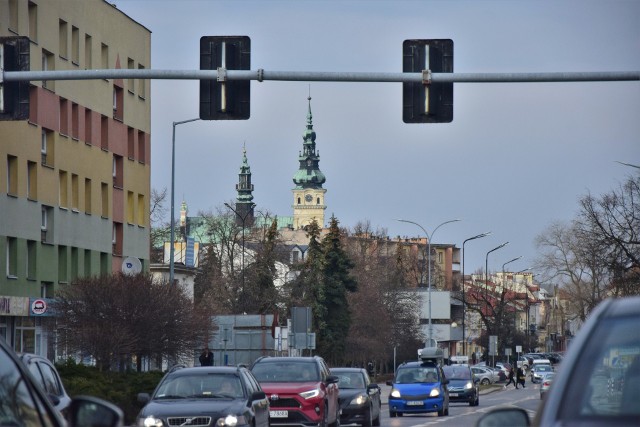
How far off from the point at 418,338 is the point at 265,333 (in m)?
73.7

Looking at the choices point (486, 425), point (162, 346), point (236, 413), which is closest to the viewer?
point (486, 425)

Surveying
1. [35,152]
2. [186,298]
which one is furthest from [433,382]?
[35,152]

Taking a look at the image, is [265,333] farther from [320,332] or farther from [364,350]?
[364,350]

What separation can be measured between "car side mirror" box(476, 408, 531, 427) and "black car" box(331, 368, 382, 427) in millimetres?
27413

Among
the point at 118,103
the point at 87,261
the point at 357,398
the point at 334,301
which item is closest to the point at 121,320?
the point at 357,398

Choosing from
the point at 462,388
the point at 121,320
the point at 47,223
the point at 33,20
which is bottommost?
the point at 462,388

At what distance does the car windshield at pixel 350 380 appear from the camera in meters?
35.0

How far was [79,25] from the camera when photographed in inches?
2360

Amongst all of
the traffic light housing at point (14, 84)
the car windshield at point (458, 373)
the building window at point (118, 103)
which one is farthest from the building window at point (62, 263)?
the traffic light housing at point (14, 84)

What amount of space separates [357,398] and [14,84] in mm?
14865

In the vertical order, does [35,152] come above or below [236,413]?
above

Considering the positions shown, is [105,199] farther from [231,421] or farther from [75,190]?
[231,421]

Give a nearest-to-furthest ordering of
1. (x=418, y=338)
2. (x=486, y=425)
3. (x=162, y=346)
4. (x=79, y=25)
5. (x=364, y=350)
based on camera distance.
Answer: (x=486, y=425) → (x=162, y=346) → (x=79, y=25) → (x=364, y=350) → (x=418, y=338)

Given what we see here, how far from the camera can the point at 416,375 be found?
44094 millimetres
